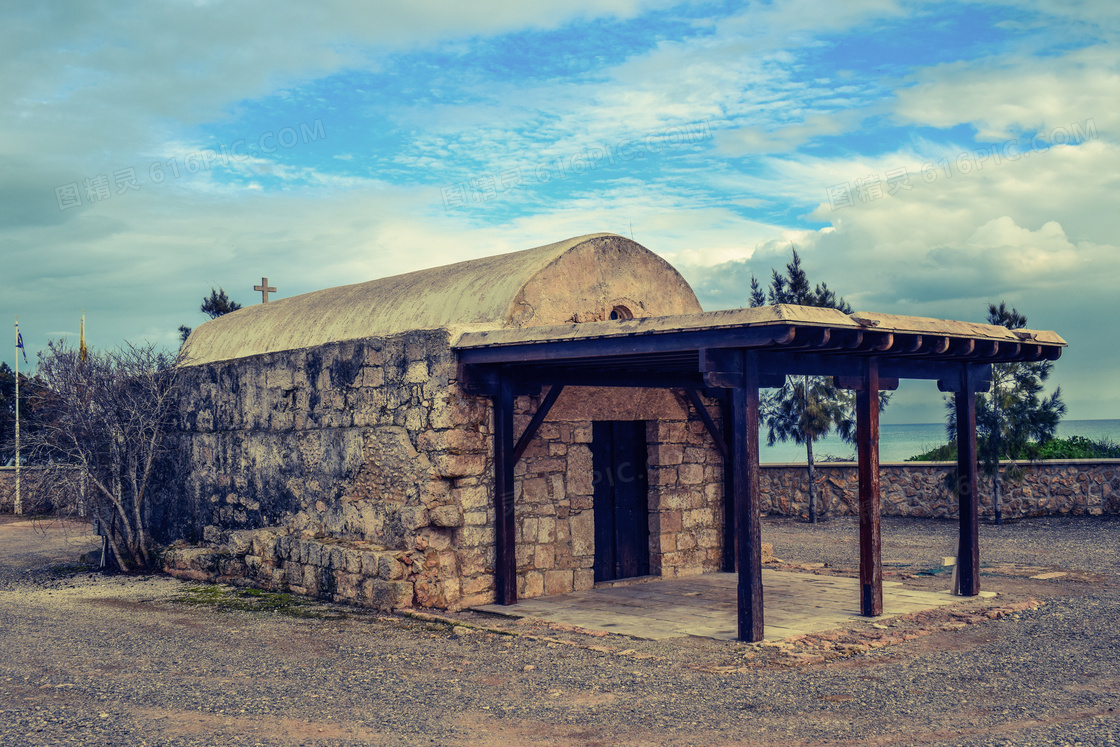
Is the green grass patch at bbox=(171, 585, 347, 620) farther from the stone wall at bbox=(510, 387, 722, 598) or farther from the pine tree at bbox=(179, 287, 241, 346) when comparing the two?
the pine tree at bbox=(179, 287, 241, 346)

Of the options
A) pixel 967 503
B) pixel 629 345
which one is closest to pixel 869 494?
pixel 967 503

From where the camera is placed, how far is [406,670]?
6.69m

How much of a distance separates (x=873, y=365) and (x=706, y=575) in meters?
3.70

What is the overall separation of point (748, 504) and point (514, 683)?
2.28 meters

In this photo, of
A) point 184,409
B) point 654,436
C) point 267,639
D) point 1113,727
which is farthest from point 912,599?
point 184,409

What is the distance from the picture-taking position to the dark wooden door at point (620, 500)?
10.5m

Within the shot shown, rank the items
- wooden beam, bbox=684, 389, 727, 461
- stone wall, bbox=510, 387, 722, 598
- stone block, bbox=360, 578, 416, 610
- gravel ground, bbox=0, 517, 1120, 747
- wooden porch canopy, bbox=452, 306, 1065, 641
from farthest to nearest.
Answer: wooden beam, bbox=684, 389, 727, 461 → stone wall, bbox=510, 387, 722, 598 → stone block, bbox=360, 578, 416, 610 → wooden porch canopy, bbox=452, 306, 1065, 641 → gravel ground, bbox=0, 517, 1120, 747

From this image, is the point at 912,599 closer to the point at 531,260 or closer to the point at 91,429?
the point at 531,260

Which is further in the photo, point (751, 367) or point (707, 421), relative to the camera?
point (707, 421)

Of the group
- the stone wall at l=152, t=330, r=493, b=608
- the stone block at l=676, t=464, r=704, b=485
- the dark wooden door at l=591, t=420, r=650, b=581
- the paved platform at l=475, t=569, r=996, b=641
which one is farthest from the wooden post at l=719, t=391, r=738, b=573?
the stone wall at l=152, t=330, r=493, b=608

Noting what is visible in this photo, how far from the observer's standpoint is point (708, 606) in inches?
350

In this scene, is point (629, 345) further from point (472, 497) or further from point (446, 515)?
point (446, 515)

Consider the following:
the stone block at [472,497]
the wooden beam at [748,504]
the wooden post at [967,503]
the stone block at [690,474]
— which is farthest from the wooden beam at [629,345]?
the wooden post at [967,503]

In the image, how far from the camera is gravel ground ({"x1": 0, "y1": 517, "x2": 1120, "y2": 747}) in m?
5.18
